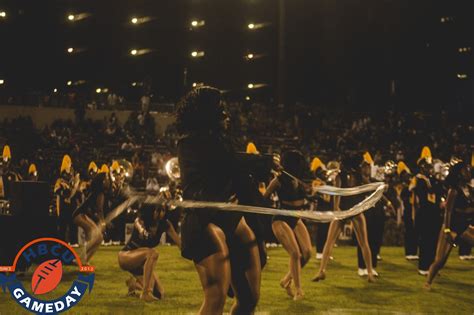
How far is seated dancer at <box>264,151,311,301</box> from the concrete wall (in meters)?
17.9

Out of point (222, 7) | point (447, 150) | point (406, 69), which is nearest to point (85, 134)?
point (447, 150)

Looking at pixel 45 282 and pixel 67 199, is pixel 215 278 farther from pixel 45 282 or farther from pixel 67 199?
pixel 67 199

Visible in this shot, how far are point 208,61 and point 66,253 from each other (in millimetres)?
39327

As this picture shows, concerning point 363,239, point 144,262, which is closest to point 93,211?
point 144,262

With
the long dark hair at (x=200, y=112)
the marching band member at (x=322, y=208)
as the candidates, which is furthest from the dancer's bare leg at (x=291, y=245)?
the marching band member at (x=322, y=208)

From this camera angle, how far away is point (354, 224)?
39.1ft

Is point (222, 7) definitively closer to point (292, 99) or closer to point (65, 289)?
point (292, 99)

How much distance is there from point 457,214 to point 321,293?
2.50m

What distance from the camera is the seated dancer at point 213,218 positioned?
4898mm

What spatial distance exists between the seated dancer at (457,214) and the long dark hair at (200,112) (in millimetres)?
6271

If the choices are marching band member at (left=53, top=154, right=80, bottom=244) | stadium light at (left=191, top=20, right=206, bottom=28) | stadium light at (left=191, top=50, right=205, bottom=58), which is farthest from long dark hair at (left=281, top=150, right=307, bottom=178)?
stadium light at (left=191, top=50, right=205, bottom=58)

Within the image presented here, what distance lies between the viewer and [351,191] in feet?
27.4

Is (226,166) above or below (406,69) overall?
below

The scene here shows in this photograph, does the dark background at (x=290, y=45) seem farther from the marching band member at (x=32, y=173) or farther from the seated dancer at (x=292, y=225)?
the seated dancer at (x=292, y=225)
